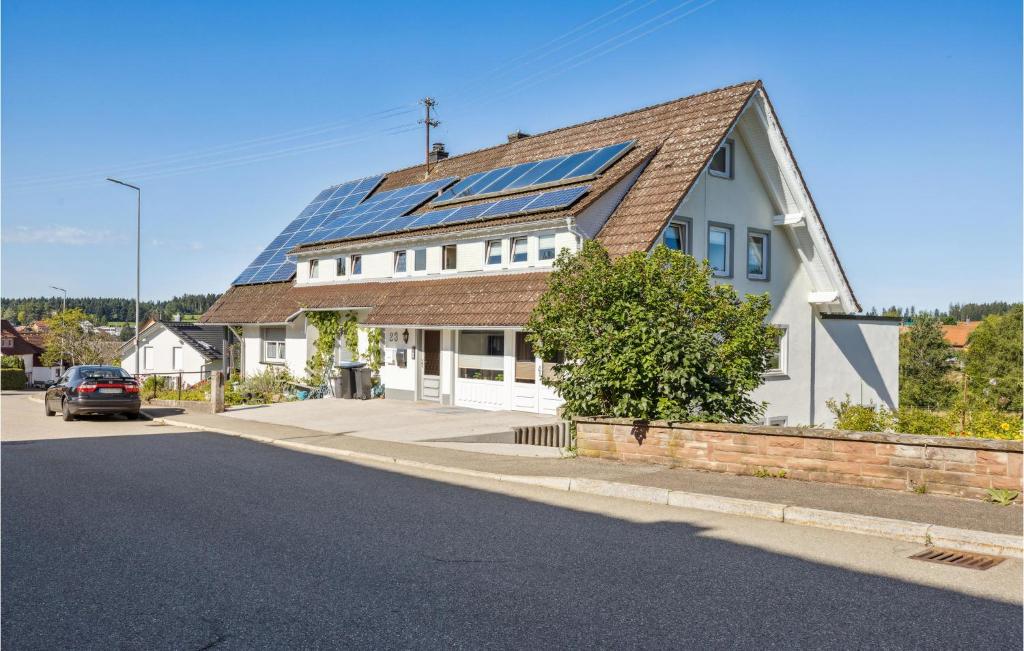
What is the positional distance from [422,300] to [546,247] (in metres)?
4.46

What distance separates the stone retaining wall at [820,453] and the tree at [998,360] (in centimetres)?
5687

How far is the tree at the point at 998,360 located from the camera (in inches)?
2514

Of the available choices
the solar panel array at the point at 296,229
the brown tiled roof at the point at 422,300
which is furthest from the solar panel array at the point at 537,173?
the solar panel array at the point at 296,229

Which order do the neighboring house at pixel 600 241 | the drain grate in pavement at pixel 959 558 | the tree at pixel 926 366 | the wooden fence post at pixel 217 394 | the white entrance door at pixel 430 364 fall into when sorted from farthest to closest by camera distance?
the tree at pixel 926 366
the white entrance door at pixel 430 364
the wooden fence post at pixel 217 394
the neighboring house at pixel 600 241
the drain grate in pavement at pixel 959 558

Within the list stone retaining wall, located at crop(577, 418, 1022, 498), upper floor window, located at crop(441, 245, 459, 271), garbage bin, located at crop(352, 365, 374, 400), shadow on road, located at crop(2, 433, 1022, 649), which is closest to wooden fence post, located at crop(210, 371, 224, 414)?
garbage bin, located at crop(352, 365, 374, 400)

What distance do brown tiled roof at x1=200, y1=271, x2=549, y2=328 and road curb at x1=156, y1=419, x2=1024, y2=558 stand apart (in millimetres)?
8298

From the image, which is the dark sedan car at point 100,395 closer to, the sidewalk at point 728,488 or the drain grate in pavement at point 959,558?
the sidewalk at point 728,488

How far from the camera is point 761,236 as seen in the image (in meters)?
24.1

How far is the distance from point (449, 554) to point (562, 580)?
1.24 meters

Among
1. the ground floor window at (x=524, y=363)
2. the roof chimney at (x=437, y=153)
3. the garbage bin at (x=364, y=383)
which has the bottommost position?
the garbage bin at (x=364, y=383)

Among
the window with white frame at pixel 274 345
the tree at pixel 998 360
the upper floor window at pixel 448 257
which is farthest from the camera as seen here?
the tree at pixel 998 360

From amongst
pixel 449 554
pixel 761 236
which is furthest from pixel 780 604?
pixel 761 236

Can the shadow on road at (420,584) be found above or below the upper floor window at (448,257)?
below

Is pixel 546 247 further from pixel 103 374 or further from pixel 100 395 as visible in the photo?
pixel 103 374
